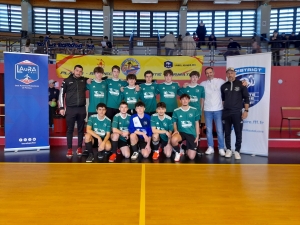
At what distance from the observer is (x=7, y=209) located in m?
3.29

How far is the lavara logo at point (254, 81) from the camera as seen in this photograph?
6.18m

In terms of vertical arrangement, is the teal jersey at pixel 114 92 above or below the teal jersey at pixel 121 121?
above

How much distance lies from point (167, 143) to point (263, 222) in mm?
3074

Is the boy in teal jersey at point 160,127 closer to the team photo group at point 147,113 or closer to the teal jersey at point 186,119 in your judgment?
the team photo group at point 147,113

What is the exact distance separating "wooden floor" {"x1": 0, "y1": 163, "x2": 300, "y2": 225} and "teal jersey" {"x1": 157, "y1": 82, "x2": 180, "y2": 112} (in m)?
1.38

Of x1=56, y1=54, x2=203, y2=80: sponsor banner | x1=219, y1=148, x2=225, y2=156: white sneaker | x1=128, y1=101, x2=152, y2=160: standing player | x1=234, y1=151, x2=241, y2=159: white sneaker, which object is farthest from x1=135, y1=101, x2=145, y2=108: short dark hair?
x1=56, y1=54, x2=203, y2=80: sponsor banner

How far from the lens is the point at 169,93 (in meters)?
6.12

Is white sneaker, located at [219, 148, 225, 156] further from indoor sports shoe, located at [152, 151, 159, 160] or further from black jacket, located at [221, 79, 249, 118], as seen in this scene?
indoor sports shoe, located at [152, 151, 159, 160]

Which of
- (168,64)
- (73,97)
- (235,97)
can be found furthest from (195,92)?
(168,64)

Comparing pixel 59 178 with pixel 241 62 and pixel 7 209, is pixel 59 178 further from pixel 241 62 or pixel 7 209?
pixel 241 62

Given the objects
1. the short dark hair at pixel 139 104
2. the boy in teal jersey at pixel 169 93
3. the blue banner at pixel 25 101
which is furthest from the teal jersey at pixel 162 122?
the blue banner at pixel 25 101

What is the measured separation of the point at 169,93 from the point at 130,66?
176 inches

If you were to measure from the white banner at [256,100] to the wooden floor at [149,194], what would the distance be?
97 cm

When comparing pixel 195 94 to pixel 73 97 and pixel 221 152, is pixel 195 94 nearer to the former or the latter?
pixel 221 152
